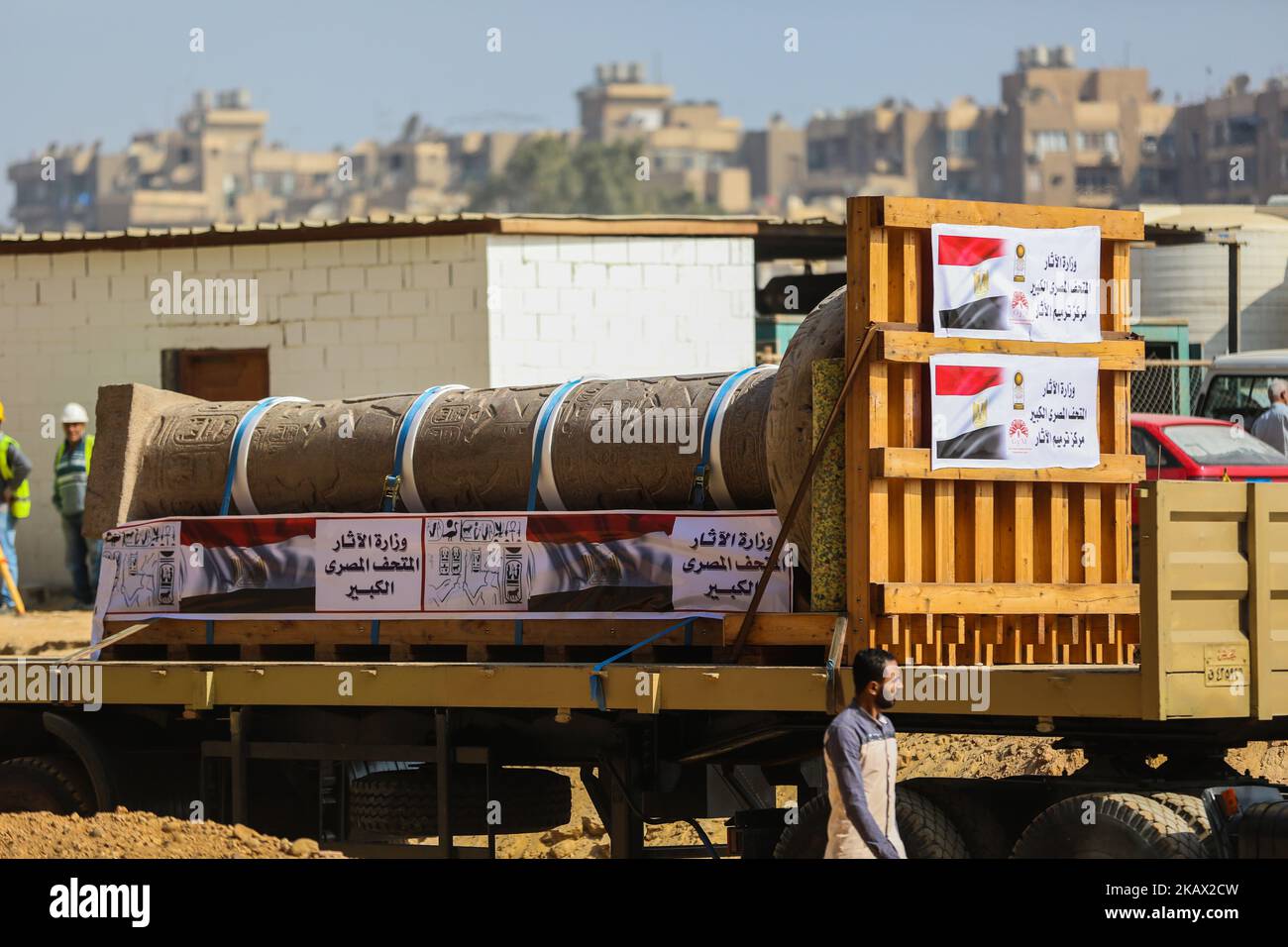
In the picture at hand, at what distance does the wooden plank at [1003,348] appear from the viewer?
26.4 feet

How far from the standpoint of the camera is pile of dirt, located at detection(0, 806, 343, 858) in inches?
368

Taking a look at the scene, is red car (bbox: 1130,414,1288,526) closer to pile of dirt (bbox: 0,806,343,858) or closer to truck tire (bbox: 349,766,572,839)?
truck tire (bbox: 349,766,572,839)

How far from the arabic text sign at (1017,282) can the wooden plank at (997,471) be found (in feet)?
1.75

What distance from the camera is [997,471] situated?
8242 mm

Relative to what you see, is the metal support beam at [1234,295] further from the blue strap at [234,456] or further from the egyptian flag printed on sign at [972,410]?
the egyptian flag printed on sign at [972,410]

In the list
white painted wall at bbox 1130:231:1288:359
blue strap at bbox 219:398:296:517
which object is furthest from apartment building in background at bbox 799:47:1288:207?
blue strap at bbox 219:398:296:517

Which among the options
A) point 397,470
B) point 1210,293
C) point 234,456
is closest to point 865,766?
point 397,470

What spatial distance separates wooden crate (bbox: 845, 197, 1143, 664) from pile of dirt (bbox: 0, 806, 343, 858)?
3.19 meters

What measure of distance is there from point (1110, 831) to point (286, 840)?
4.35 meters

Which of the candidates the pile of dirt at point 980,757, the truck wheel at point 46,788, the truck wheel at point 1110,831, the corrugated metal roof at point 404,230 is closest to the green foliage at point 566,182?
the corrugated metal roof at point 404,230

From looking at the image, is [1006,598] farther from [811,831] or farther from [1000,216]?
[1000,216]
